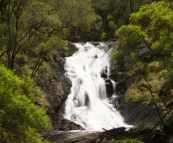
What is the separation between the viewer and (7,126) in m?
9.55

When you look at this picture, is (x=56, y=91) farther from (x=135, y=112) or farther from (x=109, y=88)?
(x=135, y=112)

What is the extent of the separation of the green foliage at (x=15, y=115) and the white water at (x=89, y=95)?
51.7 feet

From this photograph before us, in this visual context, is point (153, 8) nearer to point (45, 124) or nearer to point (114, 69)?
point (45, 124)

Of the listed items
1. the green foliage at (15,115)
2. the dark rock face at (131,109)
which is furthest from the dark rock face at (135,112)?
the green foliage at (15,115)

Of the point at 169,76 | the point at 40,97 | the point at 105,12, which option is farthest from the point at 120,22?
the point at 169,76

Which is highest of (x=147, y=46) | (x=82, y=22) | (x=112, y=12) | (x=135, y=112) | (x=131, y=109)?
(x=112, y=12)

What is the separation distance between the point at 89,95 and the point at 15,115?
22.7 metres

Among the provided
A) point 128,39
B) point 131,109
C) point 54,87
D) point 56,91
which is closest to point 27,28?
point 128,39

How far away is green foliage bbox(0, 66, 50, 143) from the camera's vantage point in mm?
Answer: 9141

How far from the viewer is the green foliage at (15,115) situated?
914 centimetres

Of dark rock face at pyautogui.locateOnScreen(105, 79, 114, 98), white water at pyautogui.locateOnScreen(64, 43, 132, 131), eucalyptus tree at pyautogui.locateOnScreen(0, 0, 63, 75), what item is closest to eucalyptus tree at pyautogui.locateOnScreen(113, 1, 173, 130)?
eucalyptus tree at pyautogui.locateOnScreen(0, 0, 63, 75)

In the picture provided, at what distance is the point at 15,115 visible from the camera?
943cm

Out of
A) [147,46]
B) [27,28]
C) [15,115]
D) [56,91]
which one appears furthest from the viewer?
[56,91]

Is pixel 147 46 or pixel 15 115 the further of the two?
pixel 147 46
